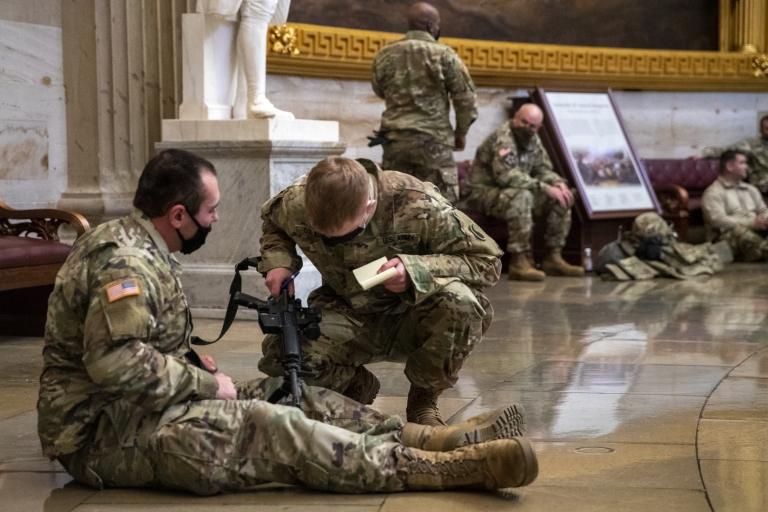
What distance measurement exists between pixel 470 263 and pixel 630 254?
22.2 ft

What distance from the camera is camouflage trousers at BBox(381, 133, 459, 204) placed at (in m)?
9.98

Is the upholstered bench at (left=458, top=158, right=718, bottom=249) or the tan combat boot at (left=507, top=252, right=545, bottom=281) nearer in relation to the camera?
the tan combat boot at (left=507, top=252, right=545, bottom=281)

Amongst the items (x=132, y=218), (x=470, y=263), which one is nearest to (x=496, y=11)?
(x=470, y=263)

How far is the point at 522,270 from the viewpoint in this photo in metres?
10.7

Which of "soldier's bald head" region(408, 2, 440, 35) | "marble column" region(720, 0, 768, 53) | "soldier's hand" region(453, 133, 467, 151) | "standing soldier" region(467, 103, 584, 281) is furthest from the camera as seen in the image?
"marble column" region(720, 0, 768, 53)

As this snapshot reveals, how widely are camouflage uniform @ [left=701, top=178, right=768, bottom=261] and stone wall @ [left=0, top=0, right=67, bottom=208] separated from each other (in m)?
6.41

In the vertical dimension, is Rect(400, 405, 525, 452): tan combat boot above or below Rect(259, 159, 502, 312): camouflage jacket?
below

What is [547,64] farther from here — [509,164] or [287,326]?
[287,326]

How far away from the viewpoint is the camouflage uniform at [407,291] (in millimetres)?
4293

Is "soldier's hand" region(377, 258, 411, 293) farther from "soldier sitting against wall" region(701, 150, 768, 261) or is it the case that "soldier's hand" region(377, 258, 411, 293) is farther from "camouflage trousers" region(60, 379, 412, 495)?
"soldier sitting against wall" region(701, 150, 768, 261)

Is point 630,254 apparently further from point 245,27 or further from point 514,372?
point 514,372

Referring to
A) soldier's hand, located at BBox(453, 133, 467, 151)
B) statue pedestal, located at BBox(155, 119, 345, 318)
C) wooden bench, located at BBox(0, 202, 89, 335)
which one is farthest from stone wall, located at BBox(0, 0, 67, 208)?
soldier's hand, located at BBox(453, 133, 467, 151)

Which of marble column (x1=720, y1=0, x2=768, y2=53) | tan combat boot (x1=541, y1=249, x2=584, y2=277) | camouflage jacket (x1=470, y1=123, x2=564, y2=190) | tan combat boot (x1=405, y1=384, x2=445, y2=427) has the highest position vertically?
marble column (x1=720, y1=0, x2=768, y2=53)

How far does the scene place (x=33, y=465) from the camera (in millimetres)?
4121
